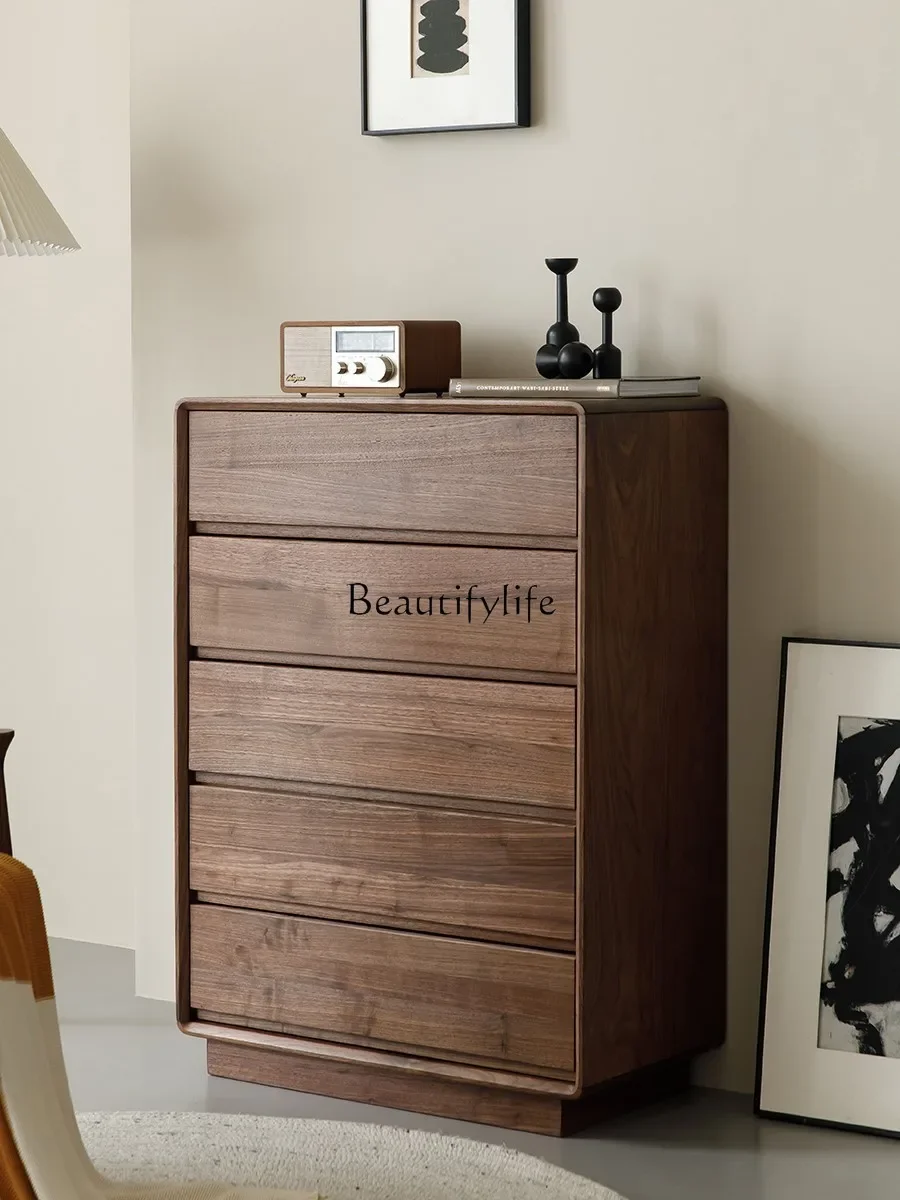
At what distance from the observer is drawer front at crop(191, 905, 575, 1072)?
2824 millimetres

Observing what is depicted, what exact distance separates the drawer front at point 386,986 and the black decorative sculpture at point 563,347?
0.95 meters

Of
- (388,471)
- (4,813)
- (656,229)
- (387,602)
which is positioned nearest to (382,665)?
(387,602)

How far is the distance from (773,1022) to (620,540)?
86cm

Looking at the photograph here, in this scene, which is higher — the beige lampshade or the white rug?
the beige lampshade

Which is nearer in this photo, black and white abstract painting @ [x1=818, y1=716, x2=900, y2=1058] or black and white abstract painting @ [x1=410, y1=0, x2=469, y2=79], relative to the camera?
black and white abstract painting @ [x1=818, y1=716, x2=900, y2=1058]

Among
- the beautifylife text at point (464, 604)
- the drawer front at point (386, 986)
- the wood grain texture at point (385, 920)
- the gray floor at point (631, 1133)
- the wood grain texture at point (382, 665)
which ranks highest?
the beautifylife text at point (464, 604)

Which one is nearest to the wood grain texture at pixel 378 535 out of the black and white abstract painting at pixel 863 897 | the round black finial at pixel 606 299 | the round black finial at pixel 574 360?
the round black finial at pixel 574 360

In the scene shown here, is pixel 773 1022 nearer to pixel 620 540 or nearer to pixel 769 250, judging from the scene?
pixel 620 540

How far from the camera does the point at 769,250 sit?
2.99 meters

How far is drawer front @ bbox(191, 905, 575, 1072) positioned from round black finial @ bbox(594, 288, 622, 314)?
105 centimetres

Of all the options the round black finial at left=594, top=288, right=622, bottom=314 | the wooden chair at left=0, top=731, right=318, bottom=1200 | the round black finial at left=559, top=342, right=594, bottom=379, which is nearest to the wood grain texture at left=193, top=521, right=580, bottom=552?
the round black finial at left=559, top=342, right=594, bottom=379

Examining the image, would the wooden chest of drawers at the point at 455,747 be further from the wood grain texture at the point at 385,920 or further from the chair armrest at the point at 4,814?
the chair armrest at the point at 4,814

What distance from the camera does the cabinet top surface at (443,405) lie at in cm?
274

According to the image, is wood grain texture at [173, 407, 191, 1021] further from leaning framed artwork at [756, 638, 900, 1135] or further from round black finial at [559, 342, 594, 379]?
leaning framed artwork at [756, 638, 900, 1135]
